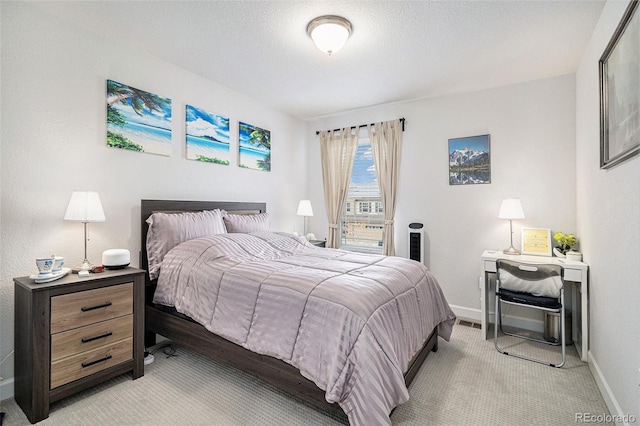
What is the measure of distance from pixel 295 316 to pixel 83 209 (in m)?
1.73

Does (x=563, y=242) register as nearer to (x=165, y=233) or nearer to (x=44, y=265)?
(x=165, y=233)

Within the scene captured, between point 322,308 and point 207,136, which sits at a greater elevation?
point 207,136

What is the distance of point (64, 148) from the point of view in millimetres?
2258

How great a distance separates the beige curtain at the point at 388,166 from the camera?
3955 mm

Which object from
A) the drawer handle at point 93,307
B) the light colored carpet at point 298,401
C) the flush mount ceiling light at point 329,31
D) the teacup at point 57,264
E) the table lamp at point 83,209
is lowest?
the light colored carpet at point 298,401

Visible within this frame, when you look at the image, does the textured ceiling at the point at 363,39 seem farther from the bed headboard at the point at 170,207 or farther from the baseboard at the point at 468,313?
the baseboard at the point at 468,313

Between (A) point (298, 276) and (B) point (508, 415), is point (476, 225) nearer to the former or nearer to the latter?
(B) point (508, 415)

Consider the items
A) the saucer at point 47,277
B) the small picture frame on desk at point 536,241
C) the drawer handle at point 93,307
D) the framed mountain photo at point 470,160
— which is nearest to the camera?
the saucer at point 47,277

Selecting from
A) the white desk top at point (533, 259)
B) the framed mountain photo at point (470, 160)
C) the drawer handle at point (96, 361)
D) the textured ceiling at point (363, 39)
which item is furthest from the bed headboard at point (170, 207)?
the white desk top at point (533, 259)

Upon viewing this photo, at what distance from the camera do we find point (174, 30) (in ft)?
7.79

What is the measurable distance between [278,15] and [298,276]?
1921 mm

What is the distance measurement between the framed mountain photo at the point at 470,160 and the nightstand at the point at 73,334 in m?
3.52

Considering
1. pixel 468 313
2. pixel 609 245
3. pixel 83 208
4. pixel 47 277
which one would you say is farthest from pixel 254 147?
pixel 609 245

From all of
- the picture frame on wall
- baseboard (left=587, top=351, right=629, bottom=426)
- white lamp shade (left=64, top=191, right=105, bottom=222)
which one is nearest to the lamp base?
baseboard (left=587, top=351, right=629, bottom=426)
